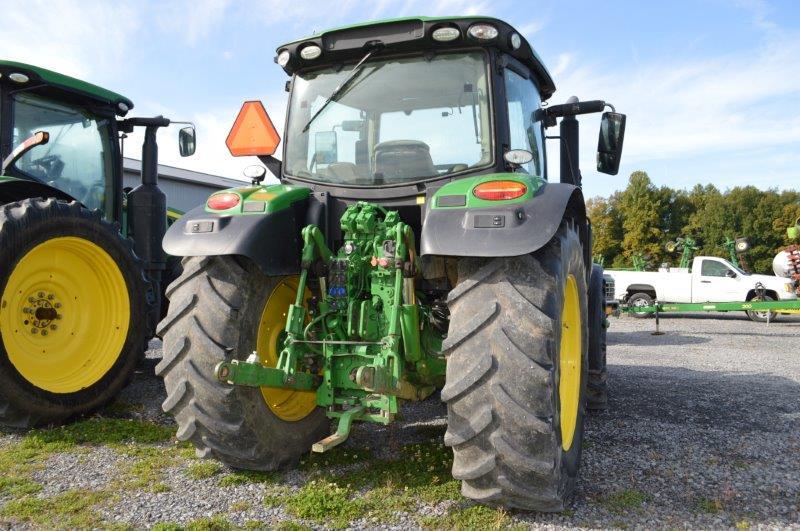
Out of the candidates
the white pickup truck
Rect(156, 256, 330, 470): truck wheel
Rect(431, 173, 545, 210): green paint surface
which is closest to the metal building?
the white pickup truck

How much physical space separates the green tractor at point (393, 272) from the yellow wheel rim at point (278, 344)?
1 centimetres

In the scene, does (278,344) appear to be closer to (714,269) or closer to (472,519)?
(472,519)

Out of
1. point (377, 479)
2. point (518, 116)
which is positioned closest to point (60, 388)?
point (377, 479)

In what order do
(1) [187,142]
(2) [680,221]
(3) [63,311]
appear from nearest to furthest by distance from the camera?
1. (3) [63,311]
2. (1) [187,142]
3. (2) [680,221]

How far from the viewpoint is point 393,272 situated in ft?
10.1

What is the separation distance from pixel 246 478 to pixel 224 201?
1489mm

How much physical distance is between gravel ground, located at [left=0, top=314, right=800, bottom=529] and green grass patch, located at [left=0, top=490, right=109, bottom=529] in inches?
3.8

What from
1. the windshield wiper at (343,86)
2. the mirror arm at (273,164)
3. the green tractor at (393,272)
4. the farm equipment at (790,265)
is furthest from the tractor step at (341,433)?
the farm equipment at (790,265)

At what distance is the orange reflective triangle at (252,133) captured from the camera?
366 cm

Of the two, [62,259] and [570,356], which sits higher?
[62,259]

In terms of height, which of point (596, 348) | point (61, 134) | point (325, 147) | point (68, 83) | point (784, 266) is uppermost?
point (68, 83)

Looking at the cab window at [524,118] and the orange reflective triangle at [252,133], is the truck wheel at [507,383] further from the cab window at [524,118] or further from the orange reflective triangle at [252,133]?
the orange reflective triangle at [252,133]

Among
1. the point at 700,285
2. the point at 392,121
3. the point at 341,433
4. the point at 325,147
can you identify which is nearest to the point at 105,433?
the point at 341,433

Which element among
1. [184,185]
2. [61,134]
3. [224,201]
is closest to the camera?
[224,201]
